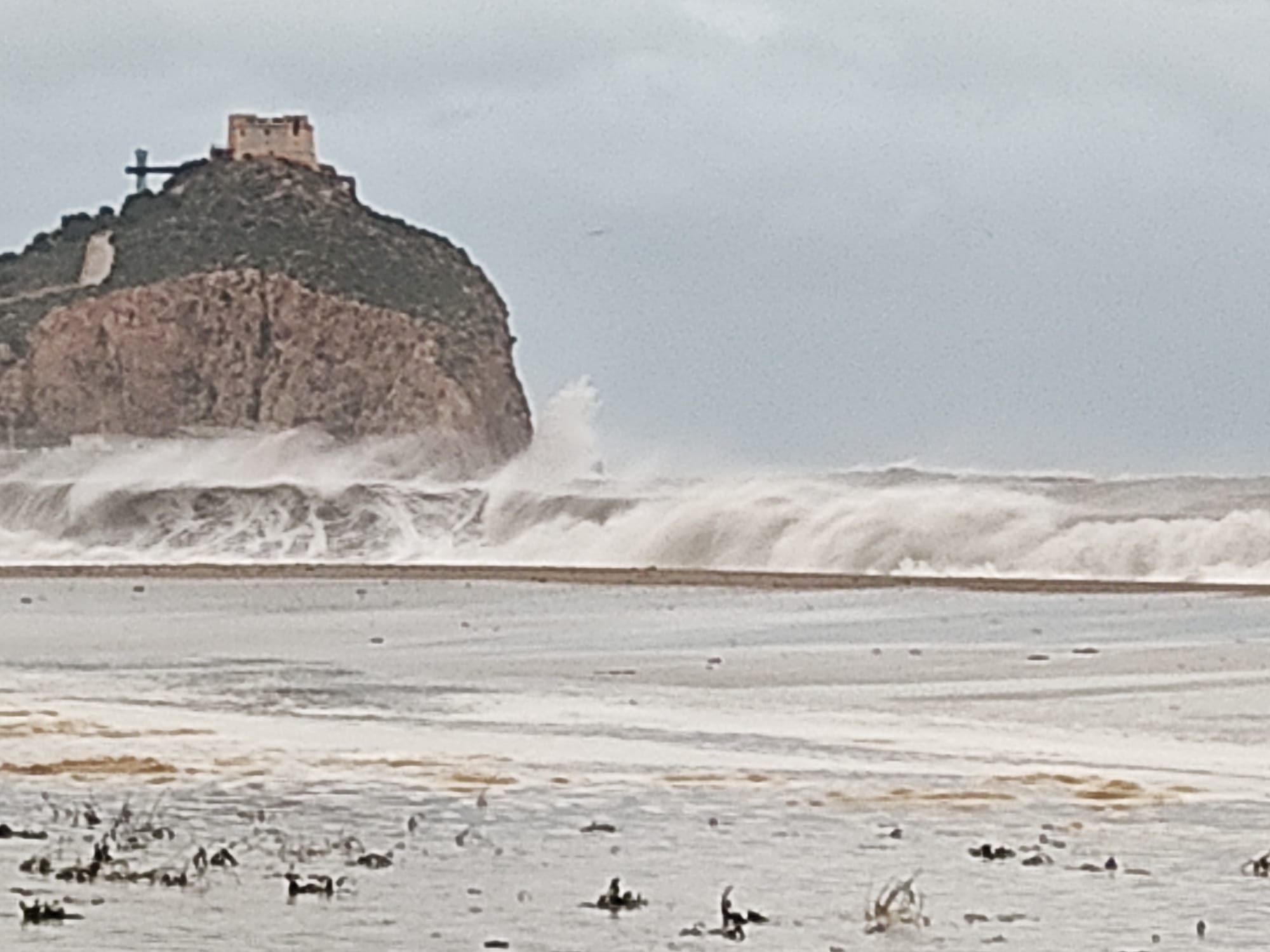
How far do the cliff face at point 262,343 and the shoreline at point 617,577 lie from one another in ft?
77.1

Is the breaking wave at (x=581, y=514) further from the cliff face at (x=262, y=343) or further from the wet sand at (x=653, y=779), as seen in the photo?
the wet sand at (x=653, y=779)

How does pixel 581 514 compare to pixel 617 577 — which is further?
pixel 581 514

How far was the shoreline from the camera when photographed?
132ft

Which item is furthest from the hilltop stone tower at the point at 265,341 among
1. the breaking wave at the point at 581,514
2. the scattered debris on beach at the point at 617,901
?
the scattered debris on beach at the point at 617,901

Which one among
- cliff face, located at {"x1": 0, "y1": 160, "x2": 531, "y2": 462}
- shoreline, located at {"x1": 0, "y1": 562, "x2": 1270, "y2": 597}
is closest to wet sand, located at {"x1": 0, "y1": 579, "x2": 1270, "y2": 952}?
shoreline, located at {"x1": 0, "y1": 562, "x2": 1270, "y2": 597}

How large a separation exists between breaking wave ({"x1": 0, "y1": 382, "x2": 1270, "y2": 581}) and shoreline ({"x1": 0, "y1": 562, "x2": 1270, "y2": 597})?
1.72 meters

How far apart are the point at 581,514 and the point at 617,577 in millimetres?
12439

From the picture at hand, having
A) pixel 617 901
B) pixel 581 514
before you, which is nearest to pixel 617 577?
pixel 581 514

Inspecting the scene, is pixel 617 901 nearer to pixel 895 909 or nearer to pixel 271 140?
pixel 895 909

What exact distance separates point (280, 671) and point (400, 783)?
9.71 meters

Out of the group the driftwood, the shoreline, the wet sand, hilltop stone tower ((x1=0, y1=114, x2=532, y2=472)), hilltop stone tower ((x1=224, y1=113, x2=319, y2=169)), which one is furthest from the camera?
hilltop stone tower ((x1=224, y1=113, x2=319, y2=169))

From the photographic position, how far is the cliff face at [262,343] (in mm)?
87688

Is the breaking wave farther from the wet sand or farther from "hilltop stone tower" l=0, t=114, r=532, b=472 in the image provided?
the wet sand

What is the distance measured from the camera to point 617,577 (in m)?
47.7
